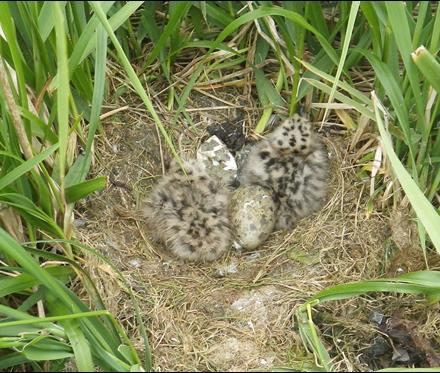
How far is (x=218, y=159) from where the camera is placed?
11.0 ft

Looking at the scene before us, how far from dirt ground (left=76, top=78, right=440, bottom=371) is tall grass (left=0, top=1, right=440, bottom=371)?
0.13 m

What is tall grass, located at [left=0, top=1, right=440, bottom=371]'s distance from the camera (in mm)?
2391

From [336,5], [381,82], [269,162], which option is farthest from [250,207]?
[336,5]

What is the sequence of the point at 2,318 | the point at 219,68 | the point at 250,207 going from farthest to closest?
the point at 219,68 → the point at 250,207 → the point at 2,318

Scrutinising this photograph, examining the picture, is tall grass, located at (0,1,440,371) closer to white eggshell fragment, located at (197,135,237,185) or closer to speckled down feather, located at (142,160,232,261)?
white eggshell fragment, located at (197,135,237,185)

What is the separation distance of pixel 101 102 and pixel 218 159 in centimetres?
85

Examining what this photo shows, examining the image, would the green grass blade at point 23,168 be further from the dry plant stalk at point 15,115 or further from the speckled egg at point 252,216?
the speckled egg at point 252,216

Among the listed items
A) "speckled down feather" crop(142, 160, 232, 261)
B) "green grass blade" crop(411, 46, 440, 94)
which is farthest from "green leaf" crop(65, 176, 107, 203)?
"green grass blade" crop(411, 46, 440, 94)

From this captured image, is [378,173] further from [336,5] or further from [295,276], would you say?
[336,5]

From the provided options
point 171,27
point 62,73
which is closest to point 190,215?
point 171,27

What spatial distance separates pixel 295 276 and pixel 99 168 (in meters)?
0.95

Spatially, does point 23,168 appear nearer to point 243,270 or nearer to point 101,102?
point 101,102

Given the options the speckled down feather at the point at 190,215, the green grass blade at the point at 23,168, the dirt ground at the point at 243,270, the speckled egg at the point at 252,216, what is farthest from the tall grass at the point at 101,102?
the speckled egg at the point at 252,216

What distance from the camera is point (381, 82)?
274 centimetres
